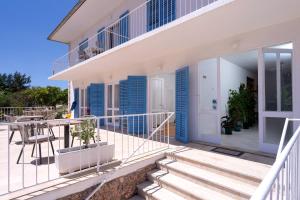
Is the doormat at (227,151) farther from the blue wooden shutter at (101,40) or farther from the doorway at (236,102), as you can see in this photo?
the blue wooden shutter at (101,40)

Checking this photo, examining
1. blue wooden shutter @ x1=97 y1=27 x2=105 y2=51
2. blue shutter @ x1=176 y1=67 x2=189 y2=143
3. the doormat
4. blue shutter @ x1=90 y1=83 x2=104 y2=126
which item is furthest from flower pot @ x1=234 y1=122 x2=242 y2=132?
blue wooden shutter @ x1=97 y1=27 x2=105 y2=51

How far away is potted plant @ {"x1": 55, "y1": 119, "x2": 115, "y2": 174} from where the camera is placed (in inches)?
150

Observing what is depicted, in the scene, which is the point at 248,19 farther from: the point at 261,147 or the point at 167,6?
the point at 167,6

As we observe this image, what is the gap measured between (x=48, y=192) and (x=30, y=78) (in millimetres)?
39070

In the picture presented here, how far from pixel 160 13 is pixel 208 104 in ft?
13.1

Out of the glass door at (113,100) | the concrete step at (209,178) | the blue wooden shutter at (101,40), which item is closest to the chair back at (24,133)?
the concrete step at (209,178)

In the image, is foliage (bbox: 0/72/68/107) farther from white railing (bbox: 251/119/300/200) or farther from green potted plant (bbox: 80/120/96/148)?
white railing (bbox: 251/119/300/200)

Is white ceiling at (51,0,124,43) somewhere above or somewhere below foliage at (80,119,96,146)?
above

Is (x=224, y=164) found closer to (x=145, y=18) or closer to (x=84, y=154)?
(x=84, y=154)

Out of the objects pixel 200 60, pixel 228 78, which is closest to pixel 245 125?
pixel 228 78

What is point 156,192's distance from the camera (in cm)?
411

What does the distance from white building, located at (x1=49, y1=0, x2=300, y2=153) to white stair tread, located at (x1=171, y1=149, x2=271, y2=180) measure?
1.23 m

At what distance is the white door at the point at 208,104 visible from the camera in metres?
6.26

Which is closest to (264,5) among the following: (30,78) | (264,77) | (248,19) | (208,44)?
(248,19)
